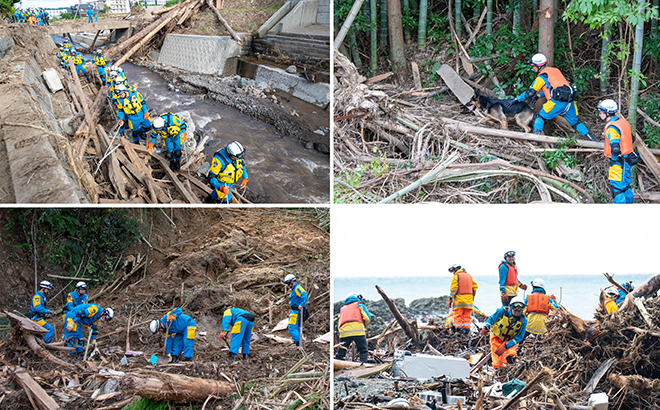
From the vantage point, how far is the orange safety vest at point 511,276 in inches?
Answer: 204

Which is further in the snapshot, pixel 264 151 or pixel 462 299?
pixel 264 151

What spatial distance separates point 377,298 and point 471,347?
1.21 metres

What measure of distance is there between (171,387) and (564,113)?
627 cm

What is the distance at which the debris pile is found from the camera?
12.7 ft

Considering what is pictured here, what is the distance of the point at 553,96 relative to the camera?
6.10 meters

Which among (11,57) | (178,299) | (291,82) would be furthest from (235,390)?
(291,82)

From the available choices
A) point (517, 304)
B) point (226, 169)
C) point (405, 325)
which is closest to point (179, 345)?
point (226, 169)

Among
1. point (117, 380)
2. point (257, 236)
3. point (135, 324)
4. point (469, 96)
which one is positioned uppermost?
point (469, 96)

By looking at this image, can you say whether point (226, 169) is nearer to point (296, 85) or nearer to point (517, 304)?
point (517, 304)

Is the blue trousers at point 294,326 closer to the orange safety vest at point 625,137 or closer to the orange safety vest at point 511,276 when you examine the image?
the orange safety vest at point 511,276

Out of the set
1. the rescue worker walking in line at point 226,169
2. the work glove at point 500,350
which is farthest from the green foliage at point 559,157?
the rescue worker walking in line at point 226,169

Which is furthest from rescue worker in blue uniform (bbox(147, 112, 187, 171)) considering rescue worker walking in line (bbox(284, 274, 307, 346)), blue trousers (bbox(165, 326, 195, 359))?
rescue worker walking in line (bbox(284, 274, 307, 346))

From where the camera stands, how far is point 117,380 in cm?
446

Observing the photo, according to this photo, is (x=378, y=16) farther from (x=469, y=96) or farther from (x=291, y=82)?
(x=291, y=82)
